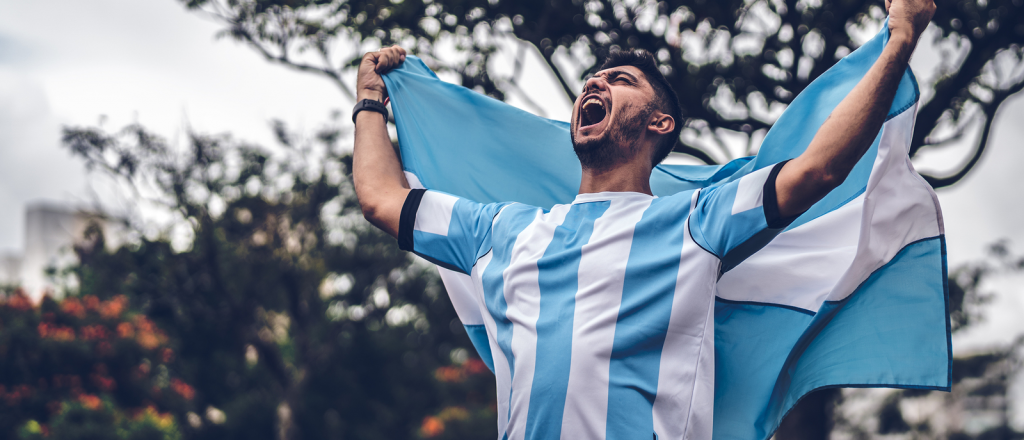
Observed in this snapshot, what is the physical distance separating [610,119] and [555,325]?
0.75 meters

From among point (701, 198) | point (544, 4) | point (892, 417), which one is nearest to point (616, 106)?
point (701, 198)

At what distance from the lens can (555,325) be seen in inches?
78.2

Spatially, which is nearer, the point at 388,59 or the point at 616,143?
the point at 616,143

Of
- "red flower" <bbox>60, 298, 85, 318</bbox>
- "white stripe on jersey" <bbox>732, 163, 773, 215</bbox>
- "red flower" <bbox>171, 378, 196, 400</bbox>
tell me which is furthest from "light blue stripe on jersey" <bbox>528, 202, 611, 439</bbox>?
"red flower" <bbox>171, 378, 196, 400</bbox>

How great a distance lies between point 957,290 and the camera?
27.8ft

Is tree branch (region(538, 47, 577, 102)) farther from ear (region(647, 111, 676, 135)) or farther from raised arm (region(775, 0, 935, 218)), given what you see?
raised arm (region(775, 0, 935, 218))

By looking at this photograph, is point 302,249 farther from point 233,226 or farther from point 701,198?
point 701,198

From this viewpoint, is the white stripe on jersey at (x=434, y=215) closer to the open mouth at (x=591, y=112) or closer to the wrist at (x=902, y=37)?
the open mouth at (x=591, y=112)

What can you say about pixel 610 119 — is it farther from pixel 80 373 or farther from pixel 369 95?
pixel 80 373

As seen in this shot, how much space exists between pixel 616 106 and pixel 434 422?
16312 mm

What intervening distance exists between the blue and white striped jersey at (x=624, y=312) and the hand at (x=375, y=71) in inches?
42.8

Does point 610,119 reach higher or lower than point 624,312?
higher

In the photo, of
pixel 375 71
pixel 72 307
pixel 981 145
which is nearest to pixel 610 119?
pixel 375 71

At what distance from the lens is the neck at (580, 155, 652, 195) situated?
231cm
